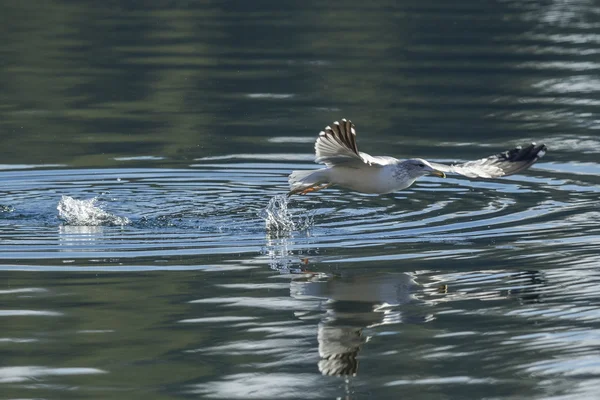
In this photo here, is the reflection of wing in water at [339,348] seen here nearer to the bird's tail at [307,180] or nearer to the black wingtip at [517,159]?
the bird's tail at [307,180]

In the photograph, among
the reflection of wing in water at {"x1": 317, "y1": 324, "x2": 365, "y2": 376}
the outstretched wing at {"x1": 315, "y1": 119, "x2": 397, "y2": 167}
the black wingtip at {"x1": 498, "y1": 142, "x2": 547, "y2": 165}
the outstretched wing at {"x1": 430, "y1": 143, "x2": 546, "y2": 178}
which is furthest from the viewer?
the black wingtip at {"x1": 498, "y1": 142, "x2": 547, "y2": 165}

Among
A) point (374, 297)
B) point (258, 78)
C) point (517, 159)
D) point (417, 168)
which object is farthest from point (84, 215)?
point (258, 78)

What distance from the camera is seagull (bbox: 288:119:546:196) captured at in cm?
1162

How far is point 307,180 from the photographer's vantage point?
12.9 m

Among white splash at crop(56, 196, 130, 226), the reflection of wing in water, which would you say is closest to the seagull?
white splash at crop(56, 196, 130, 226)

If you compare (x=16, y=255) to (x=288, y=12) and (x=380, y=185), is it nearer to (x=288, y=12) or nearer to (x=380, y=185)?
(x=380, y=185)

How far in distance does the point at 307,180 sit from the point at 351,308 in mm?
3523

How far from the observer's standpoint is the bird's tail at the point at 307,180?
41.8ft

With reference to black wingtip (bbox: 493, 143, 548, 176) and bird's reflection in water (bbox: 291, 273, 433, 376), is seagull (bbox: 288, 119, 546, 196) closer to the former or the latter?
black wingtip (bbox: 493, 143, 548, 176)

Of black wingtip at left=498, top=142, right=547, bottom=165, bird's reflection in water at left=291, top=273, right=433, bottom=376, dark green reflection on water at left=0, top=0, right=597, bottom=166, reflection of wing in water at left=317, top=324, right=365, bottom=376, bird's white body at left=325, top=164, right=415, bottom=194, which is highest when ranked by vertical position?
dark green reflection on water at left=0, top=0, right=597, bottom=166

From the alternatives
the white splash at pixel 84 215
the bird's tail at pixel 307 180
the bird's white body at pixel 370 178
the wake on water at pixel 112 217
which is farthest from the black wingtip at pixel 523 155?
the white splash at pixel 84 215

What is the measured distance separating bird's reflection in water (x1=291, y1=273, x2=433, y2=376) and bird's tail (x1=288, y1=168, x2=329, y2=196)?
7.36 ft

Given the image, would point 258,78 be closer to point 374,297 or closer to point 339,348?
point 374,297

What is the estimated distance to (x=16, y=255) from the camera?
11250 mm
